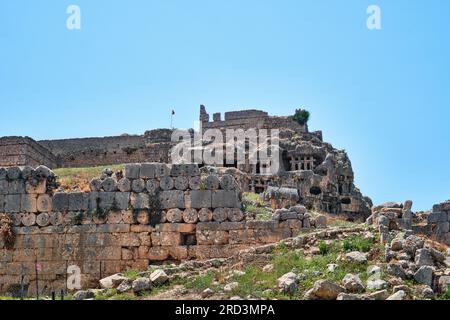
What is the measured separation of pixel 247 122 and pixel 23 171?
3573cm

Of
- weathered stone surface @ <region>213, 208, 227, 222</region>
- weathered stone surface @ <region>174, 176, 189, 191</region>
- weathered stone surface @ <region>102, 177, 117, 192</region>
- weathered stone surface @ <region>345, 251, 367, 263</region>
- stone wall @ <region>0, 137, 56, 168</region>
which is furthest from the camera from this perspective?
stone wall @ <region>0, 137, 56, 168</region>

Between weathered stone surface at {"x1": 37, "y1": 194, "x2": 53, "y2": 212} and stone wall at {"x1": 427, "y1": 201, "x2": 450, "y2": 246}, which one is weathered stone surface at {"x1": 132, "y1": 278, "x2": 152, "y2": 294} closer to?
weathered stone surface at {"x1": 37, "y1": 194, "x2": 53, "y2": 212}

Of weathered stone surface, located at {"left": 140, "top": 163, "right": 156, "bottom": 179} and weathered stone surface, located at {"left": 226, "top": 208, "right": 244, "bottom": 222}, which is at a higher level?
weathered stone surface, located at {"left": 140, "top": 163, "right": 156, "bottom": 179}

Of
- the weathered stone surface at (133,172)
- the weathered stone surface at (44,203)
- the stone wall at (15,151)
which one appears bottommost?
the weathered stone surface at (44,203)

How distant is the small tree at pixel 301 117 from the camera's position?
54281mm

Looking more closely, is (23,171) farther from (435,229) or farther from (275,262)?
(435,229)

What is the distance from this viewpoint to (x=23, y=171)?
19688 millimetres

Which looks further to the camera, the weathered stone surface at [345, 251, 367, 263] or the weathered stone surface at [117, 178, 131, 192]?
the weathered stone surface at [117, 178, 131, 192]

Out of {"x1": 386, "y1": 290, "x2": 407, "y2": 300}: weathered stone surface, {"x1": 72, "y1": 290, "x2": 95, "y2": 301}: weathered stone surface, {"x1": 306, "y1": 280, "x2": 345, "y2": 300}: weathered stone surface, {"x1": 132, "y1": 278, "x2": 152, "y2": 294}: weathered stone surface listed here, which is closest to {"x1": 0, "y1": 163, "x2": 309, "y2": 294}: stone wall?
{"x1": 72, "y1": 290, "x2": 95, "y2": 301}: weathered stone surface

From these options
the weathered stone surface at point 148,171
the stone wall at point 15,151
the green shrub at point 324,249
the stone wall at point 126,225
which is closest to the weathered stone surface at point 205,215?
the stone wall at point 126,225

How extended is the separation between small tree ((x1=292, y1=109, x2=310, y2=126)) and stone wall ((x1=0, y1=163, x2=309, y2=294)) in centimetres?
3568

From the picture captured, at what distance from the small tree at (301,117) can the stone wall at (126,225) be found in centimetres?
3568

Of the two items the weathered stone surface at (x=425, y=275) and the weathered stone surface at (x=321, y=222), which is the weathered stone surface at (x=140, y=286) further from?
the weathered stone surface at (x=321, y=222)

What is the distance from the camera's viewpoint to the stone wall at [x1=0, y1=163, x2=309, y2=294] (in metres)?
18.6
